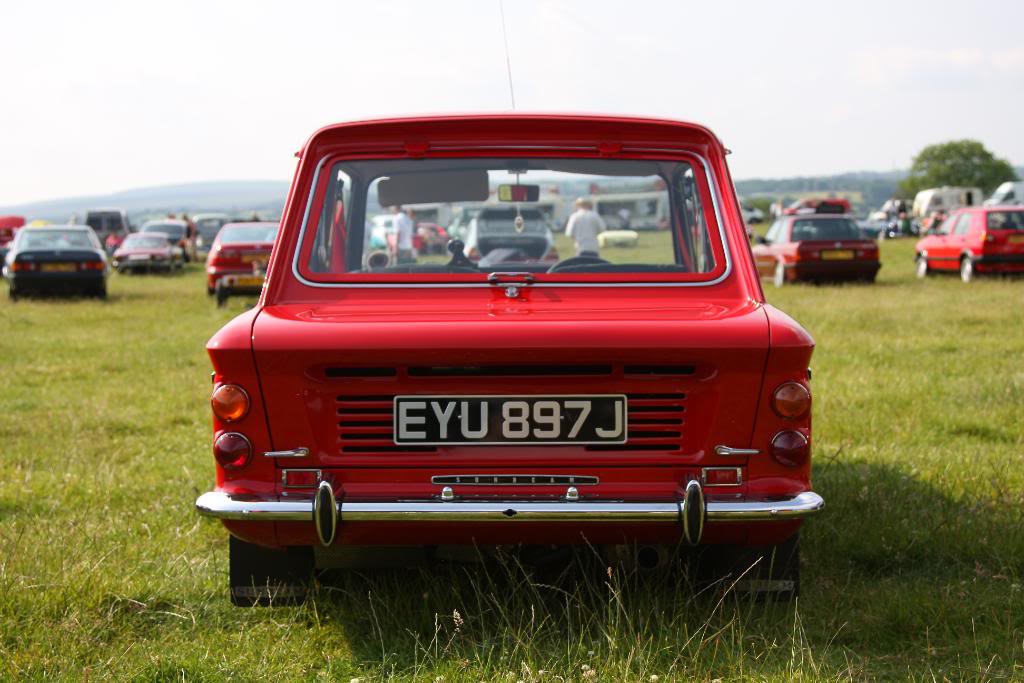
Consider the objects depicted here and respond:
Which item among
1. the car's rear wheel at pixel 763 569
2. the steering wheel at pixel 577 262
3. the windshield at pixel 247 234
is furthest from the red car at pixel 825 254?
the car's rear wheel at pixel 763 569

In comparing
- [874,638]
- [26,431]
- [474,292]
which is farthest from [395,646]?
[26,431]

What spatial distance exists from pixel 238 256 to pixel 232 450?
1888cm

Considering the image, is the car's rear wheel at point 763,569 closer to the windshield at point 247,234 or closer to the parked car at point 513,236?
the parked car at point 513,236

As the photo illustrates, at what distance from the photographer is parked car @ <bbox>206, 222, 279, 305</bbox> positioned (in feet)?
71.9

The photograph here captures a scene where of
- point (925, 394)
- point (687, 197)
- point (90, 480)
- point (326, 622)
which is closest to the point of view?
point (326, 622)

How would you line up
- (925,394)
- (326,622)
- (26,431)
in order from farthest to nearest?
(925,394), (26,431), (326,622)

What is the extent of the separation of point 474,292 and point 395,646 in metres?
1.32

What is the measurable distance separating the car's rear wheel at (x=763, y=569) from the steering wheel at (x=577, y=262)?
4.03 ft

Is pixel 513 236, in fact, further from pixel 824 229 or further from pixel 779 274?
pixel 824 229

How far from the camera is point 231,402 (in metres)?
4.23

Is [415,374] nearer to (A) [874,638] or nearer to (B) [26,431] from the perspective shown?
(A) [874,638]

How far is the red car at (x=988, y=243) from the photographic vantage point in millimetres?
23781

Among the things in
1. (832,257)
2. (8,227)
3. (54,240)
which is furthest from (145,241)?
(832,257)

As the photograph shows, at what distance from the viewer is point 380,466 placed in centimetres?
426
